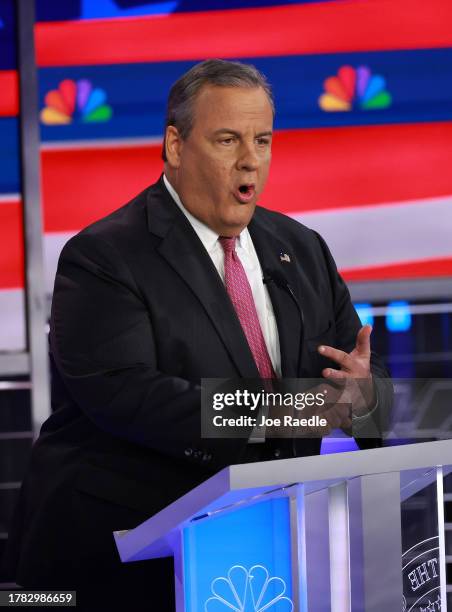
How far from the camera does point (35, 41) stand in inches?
138

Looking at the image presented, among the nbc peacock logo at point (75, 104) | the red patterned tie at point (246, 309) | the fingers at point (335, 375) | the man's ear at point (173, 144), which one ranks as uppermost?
the nbc peacock logo at point (75, 104)

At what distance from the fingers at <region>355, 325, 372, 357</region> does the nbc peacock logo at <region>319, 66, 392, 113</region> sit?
5.59 feet

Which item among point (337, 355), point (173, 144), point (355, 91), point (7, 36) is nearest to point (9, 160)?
point (7, 36)

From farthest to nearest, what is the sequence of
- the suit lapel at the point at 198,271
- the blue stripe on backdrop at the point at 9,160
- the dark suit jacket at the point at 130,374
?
the blue stripe on backdrop at the point at 9,160 < the suit lapel at the point at 198,271 < the dark suit jacket at the point at 130,374

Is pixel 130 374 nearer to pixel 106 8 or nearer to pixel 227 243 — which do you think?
pixel 227 243

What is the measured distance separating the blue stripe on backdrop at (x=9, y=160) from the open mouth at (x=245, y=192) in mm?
1478

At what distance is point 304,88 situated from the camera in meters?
3.57

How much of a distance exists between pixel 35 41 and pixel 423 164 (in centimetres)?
133

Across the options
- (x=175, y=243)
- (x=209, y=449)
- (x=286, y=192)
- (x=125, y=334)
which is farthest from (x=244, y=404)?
(x=286, y=192)

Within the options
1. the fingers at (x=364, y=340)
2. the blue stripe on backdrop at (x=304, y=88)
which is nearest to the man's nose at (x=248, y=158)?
the fingers at (x=364, y=340)

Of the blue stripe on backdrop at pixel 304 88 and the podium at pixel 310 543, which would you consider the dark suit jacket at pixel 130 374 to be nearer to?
the podium at pixel 310 543

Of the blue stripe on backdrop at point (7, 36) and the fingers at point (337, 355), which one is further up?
the blue stripe on backdrop at point (7, 36)

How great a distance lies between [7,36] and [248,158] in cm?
166

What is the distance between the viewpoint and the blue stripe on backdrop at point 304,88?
3531 mm
